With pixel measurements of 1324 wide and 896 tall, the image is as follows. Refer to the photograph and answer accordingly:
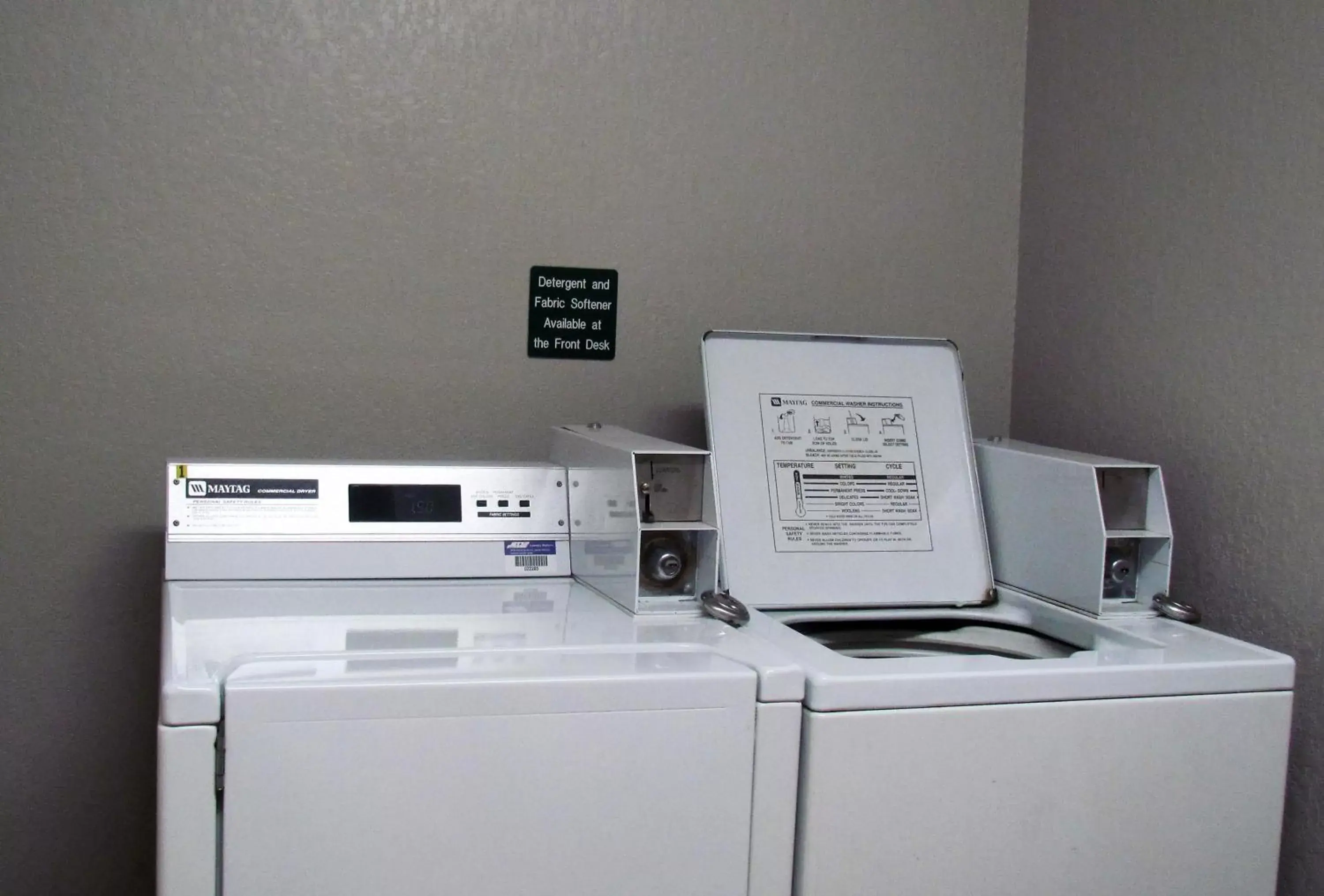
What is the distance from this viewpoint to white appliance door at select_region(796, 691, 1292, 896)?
3.88 feet

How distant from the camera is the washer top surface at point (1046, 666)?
3.92 feet

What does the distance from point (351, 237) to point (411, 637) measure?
806 mm

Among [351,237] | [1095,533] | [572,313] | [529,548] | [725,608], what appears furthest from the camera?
[572,313]

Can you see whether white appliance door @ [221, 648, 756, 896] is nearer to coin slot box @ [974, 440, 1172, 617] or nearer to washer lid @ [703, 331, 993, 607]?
washer lid @ [703, 331, 993, 607]

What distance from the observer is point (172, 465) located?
5.01ft

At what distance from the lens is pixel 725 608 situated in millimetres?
1390

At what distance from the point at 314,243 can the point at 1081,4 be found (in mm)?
1323

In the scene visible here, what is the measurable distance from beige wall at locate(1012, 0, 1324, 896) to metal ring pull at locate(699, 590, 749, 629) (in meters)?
0.52

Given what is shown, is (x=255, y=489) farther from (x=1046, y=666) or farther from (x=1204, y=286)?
(x=1204, y=286)

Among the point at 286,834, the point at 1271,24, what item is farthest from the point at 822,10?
the point at 286,834

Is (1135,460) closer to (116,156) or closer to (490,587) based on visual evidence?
(490,587)

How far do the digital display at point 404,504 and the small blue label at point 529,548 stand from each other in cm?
8

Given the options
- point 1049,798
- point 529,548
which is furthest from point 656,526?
point 1049,798

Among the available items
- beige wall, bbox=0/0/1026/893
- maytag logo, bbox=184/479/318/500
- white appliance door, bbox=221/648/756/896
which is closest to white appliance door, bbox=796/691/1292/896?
white appliance door, bbox=221/648/756/896
